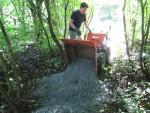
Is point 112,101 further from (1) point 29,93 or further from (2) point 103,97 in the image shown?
(1) point 29,93

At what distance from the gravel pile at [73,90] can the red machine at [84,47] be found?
0.59 ft

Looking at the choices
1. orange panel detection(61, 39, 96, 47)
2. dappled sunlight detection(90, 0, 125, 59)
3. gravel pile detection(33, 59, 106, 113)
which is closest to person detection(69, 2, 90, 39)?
orange panel detection(61, 39, 96, 47)

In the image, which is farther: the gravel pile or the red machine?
the red machine

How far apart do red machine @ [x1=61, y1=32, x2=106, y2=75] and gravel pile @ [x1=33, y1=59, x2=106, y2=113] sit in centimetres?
18

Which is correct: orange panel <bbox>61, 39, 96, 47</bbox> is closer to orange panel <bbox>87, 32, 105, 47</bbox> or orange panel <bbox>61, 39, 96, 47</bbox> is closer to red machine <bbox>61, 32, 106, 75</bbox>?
red machine <bbox>61, 32, 106, 75</bbox>

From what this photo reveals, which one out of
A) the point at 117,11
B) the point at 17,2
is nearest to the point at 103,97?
the point at 17,2

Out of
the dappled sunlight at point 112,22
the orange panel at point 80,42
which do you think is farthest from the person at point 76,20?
the dappled sunlight at point 112,22

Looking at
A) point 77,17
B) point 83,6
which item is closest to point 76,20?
point 77,17

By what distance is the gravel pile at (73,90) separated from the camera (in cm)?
700

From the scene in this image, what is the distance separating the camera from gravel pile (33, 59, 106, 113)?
700 centimetres

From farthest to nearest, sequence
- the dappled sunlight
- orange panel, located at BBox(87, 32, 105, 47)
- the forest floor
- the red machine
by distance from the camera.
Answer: the dappled sunlight
orange panel, located at BBox(87, 32, 105, 47)
the red machine
the forest floor

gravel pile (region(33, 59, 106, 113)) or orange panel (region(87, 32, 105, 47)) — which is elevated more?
orange panel (region(87, 32, 105, 47))

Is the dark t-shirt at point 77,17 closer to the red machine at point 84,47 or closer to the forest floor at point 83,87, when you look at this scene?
the red machine at point 84,47

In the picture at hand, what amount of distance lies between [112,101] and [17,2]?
18.4ft
